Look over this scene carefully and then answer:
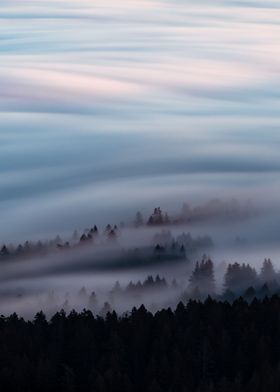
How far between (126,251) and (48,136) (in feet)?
315

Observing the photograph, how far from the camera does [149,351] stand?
33250 mm

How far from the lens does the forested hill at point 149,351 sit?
31.1m

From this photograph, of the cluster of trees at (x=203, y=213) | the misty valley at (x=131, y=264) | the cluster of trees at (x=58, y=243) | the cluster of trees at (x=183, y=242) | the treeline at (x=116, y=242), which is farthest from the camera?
the cluster of trees at (x=203, y=213)

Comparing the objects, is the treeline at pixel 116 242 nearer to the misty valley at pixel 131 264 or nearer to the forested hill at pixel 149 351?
the misty valley at pixel 131 264

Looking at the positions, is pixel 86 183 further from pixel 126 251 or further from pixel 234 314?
pixel 234 314

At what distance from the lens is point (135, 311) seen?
38188 mm

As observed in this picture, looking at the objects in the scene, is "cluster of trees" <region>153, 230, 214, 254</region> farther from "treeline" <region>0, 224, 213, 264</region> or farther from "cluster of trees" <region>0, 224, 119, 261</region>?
"cluster of trees" <region>0, 224, 119, 261</region>

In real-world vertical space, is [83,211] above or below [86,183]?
below

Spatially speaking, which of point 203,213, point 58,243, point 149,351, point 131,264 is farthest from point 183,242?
point 149,351

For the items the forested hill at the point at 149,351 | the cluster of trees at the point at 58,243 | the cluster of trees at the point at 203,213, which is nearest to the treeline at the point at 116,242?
the cluster of trees at the point at 58,243

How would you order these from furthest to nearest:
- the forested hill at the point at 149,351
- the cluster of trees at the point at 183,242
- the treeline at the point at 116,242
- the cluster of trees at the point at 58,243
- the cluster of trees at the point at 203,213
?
the cluster of trees at the point at 203,213 → the cluster of trees at the point at 58,243 → the cluster of trees at the point at 183,242 → the treeline at the point at 116,242 → the forested hill at the point at 149,351

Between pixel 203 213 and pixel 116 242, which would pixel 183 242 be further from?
pixel 203 213

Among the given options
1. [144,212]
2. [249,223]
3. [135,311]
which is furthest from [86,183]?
[135,311]

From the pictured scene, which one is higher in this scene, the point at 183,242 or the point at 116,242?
the point at 116,242
